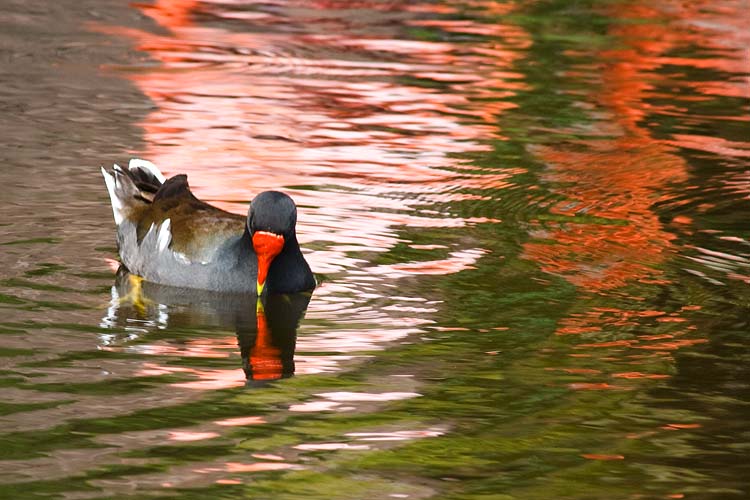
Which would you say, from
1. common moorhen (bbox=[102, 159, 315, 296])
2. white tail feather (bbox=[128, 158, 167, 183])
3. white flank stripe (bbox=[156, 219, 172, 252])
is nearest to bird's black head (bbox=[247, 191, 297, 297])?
common moorhen (bbox=[102, 159, 315, 296])

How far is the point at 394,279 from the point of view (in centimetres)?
844

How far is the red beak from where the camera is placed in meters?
7.95

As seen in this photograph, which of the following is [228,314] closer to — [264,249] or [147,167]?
[264,249]

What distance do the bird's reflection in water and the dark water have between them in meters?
0.03

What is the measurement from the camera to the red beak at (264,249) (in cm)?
795

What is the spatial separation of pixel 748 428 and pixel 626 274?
88.2 inches

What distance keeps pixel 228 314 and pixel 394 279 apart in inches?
37.8

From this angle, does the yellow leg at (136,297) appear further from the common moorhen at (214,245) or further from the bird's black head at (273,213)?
the bird's black head at (273,213)

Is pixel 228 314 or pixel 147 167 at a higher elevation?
pixel 147 167

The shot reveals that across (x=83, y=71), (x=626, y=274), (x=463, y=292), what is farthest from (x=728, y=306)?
(x=83, y=71)

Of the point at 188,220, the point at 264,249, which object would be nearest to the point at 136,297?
the point at 188,220

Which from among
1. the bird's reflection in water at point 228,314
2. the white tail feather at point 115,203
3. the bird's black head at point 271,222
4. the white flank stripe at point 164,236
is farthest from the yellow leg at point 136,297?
the bird's black head at point 271,222

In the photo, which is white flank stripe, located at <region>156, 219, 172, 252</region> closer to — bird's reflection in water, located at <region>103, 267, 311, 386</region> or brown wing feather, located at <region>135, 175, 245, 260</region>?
brown wing feather, located at <region>135, 175, 245, 260</region>

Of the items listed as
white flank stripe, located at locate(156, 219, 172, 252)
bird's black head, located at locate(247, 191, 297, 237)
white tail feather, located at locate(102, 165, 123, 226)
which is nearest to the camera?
bird's black head, located at locate(247, 191, 297, 237)
